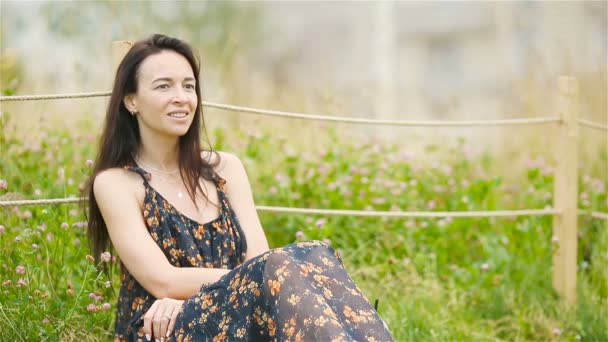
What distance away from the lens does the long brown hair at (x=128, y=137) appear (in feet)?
10.5

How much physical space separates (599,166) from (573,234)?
1.27 m

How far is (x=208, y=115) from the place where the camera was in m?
5.76

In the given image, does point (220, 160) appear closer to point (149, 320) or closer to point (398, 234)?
point (149, 320)

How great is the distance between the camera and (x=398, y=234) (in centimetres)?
A: 475

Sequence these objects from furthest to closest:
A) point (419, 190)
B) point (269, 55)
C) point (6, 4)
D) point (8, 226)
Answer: point (269, 55)
point (6, 4)
point (419, 190)
point (8, 226)

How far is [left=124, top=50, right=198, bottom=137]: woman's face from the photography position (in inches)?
124

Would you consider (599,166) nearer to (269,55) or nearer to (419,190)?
(419,190)

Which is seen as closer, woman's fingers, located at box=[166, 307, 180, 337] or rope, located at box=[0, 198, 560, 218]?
woman's fingers, located at box=[166, 307, 180, 337]

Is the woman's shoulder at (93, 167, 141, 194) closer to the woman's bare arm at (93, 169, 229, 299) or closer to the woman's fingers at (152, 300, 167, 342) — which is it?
the woman's bare arm at (93, 169, 229, 299)

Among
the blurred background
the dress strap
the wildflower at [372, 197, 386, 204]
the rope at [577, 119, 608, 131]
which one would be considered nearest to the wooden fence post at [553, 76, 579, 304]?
the rope at [577, 119, 608, 131]

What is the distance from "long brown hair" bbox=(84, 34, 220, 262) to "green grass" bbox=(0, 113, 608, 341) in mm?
216

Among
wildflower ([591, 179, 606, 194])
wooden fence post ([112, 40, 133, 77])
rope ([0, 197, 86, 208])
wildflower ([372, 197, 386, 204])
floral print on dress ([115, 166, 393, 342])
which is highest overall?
wooden fence post ([112, 40, 133, 77])

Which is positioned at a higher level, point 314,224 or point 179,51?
point 179,51

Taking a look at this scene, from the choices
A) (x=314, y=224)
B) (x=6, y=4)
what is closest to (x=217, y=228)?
(x=314, y=224)
